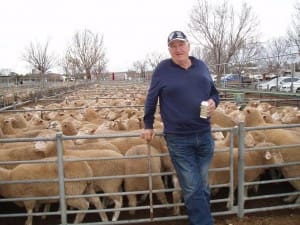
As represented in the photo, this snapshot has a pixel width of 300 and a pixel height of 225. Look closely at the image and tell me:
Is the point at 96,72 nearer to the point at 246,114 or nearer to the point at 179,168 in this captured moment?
the point at 246,114

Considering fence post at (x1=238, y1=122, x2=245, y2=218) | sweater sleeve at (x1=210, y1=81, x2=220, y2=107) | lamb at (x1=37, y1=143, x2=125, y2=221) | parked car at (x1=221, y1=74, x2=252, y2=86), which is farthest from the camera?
parked car at (x1=221, y1=74, x2=252, y2=86)

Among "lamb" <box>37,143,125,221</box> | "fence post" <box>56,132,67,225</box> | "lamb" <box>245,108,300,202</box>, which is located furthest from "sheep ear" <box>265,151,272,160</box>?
"fence post" <box>56,132,67,225</box>

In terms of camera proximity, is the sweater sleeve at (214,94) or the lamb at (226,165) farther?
the lamb at (226,165)

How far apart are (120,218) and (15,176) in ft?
4.61

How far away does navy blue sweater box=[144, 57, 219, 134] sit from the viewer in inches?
144

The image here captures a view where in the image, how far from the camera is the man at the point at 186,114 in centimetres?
366

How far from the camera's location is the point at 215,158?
5.14 metres

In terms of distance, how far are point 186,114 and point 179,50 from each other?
599 millimetres

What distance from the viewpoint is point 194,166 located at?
3.79m

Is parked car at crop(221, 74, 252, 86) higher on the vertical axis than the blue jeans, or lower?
higher

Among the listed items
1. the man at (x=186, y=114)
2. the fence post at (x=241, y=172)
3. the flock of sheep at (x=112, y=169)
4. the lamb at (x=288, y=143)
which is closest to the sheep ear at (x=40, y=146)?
the flock of sheep at (x=112, y=169)

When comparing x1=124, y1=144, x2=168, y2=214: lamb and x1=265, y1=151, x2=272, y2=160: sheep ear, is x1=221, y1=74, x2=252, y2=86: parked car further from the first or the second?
x1=124, y1=144, x2=168, y2=214: lamb

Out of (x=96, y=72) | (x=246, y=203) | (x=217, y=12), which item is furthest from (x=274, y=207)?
(x=96, y=72)

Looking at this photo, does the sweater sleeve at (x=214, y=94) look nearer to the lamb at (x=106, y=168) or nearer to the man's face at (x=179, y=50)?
the man's face at (x=179, y=50)
